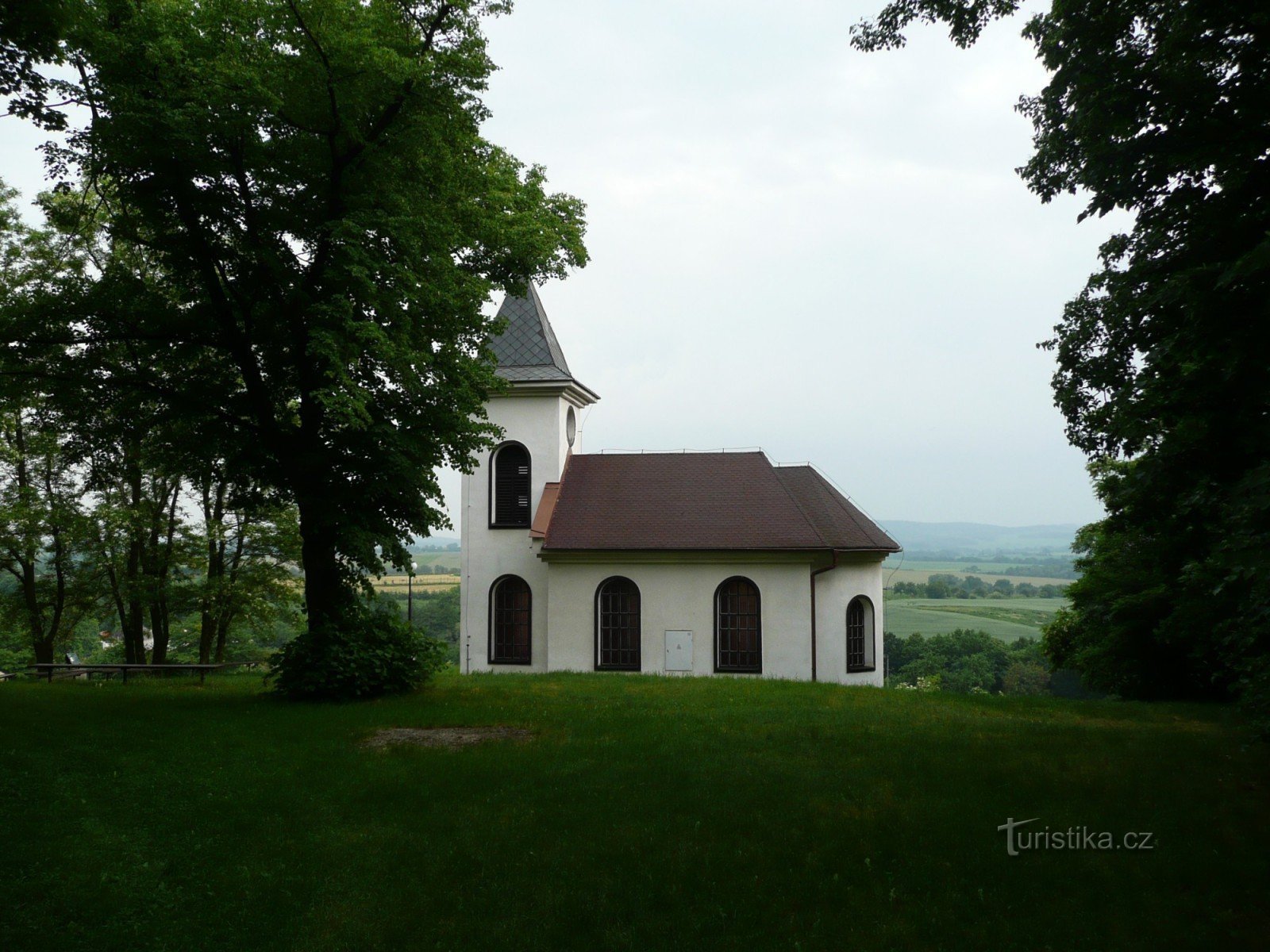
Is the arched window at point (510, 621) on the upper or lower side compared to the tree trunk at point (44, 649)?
upper

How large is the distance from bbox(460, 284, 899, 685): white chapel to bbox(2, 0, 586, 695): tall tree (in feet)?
29.4

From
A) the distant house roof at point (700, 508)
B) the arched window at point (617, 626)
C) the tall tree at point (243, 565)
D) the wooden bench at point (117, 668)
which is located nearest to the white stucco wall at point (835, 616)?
the distant house roof at point (700, 508)

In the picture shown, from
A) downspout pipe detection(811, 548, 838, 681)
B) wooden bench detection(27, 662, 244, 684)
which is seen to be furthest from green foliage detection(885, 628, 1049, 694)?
wooden bench detection(27, 662, 244, 684)

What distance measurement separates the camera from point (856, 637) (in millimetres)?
24953

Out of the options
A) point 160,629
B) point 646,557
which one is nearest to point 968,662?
point 646,557

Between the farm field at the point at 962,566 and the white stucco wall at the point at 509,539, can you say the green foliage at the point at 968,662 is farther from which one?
the farm field at the point at 962,566

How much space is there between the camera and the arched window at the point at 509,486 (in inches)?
1053

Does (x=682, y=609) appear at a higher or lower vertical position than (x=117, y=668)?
higher

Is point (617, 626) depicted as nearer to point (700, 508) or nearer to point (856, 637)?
point (700, 508)

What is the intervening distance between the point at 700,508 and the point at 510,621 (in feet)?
21.0

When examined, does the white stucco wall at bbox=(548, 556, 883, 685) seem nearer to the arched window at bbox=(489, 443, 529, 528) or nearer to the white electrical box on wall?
the white electrical box on wall

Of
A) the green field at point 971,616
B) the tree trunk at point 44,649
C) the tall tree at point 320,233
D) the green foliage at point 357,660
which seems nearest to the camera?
the tall tree at point 320,233

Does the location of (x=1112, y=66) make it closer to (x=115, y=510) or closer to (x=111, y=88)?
(x=111, y=88)

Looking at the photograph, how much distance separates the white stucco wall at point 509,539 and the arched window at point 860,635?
842 centimetres
